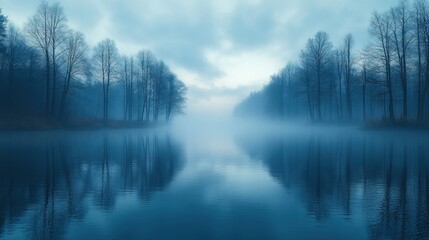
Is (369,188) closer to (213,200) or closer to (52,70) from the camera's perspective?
(213,200)

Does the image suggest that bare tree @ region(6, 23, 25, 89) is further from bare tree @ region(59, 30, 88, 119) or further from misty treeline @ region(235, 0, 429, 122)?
misty treeline @ region(235, 0, 429, 122)

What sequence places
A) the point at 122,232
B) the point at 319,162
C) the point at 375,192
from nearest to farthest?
1. the point at 122,232
2. the point at 375,192
3. the point at 319,162

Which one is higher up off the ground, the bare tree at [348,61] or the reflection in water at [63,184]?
the bare tree at [348,61]

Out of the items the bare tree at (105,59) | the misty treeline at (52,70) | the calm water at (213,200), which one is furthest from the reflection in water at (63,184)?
the bare tree at (105,59)

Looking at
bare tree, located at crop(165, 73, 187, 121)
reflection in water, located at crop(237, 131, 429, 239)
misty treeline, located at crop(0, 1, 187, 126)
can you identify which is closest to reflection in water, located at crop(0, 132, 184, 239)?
reflection in water, located at crop(237, 131, 429, 239)

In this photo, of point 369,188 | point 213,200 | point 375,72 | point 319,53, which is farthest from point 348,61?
point 213,200

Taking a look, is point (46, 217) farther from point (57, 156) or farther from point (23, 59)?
point (23, 59)

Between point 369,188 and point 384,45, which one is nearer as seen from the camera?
point 369,188

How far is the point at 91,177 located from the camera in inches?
497

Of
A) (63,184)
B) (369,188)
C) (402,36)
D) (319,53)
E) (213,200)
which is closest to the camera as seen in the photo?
(213,200)

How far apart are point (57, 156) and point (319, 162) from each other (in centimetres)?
1375

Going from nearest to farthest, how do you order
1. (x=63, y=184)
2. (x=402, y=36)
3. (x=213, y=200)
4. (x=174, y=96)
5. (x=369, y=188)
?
1. (x=213, y=200)
2. (x=369, y=188)
3. (x=63, y=184)
4. (x=402, y=36)
5. (x=174, y=96)

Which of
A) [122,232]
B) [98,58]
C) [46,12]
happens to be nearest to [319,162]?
[122,232]

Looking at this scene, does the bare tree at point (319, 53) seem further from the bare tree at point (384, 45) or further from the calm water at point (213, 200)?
the calm water at point (213, 200)
